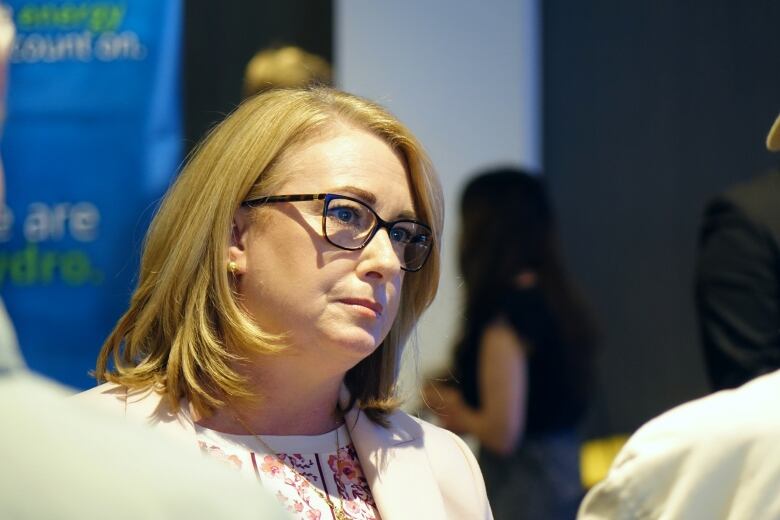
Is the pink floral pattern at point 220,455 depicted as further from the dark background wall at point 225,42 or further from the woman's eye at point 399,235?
the dark background wall at point 225,42

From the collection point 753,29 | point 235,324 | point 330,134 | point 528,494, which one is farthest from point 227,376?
point 753,29

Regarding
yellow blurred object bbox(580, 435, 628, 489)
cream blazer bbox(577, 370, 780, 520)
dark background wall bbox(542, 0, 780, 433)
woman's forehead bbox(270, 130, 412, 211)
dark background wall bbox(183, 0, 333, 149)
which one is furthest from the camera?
dark background wall bbox(542, 0, 780, 433)

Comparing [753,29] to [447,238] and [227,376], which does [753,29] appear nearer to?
[447,238]

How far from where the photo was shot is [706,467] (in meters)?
1.12

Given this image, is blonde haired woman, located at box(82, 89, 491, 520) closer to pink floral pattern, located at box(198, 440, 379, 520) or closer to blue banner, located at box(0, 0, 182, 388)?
pink floral pattern, located at box(198, 440, 379, 520)

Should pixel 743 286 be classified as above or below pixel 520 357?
above

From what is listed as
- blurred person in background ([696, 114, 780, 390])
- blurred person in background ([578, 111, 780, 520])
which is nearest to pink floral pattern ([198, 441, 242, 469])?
blurred person in background ([578, 111, 780, 520])

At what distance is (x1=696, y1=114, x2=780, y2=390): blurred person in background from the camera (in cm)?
283

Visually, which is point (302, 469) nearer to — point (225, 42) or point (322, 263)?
point (322, 263)

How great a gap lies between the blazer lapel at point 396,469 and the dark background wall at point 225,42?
220 centimetres

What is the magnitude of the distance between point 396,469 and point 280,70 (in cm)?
203

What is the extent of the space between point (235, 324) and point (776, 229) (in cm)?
142

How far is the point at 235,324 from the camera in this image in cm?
213

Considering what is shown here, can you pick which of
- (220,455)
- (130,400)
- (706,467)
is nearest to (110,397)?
(130,400)
